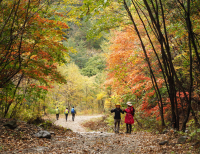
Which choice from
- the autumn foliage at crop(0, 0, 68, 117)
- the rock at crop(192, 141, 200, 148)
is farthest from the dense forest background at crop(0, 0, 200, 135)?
the rock at crop(192, 141, 200, 148)

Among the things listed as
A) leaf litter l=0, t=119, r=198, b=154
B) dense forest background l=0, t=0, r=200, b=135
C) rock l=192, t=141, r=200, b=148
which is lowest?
leaf litter l=0, t=119, r=198, b=154

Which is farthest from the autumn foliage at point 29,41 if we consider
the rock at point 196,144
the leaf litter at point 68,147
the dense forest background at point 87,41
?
the rock at point 196,144

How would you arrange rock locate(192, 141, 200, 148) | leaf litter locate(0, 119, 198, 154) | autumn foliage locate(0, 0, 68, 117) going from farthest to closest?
1. autumn foliage locate(0, 0, 68, 117)
2. leaf litter locate(0, 119, 198, 154)
3. rock locate(192, 141, 200, 148)

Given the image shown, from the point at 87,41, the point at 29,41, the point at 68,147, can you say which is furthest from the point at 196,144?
the point at 29,41

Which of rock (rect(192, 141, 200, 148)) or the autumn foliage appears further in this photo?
the autumn foliage

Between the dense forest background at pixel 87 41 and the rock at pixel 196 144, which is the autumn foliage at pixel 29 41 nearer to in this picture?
the dense forest background at pixel 87 41

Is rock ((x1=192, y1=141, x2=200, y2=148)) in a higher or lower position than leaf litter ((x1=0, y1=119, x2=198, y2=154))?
higher

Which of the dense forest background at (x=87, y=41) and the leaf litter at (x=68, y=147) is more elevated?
the dense forest background at (x=87, y=41)

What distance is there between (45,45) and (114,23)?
128 inches

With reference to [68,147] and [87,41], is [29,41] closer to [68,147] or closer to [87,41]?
[87,41]

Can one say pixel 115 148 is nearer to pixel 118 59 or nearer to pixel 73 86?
pixel 118 59

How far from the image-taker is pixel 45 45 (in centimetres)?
709

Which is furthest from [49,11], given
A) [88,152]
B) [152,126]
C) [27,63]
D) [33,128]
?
[152,126]

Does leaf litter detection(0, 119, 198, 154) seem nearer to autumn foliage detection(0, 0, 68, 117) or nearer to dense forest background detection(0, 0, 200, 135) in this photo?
dense forest background detection(0, 0, 200, 135)
